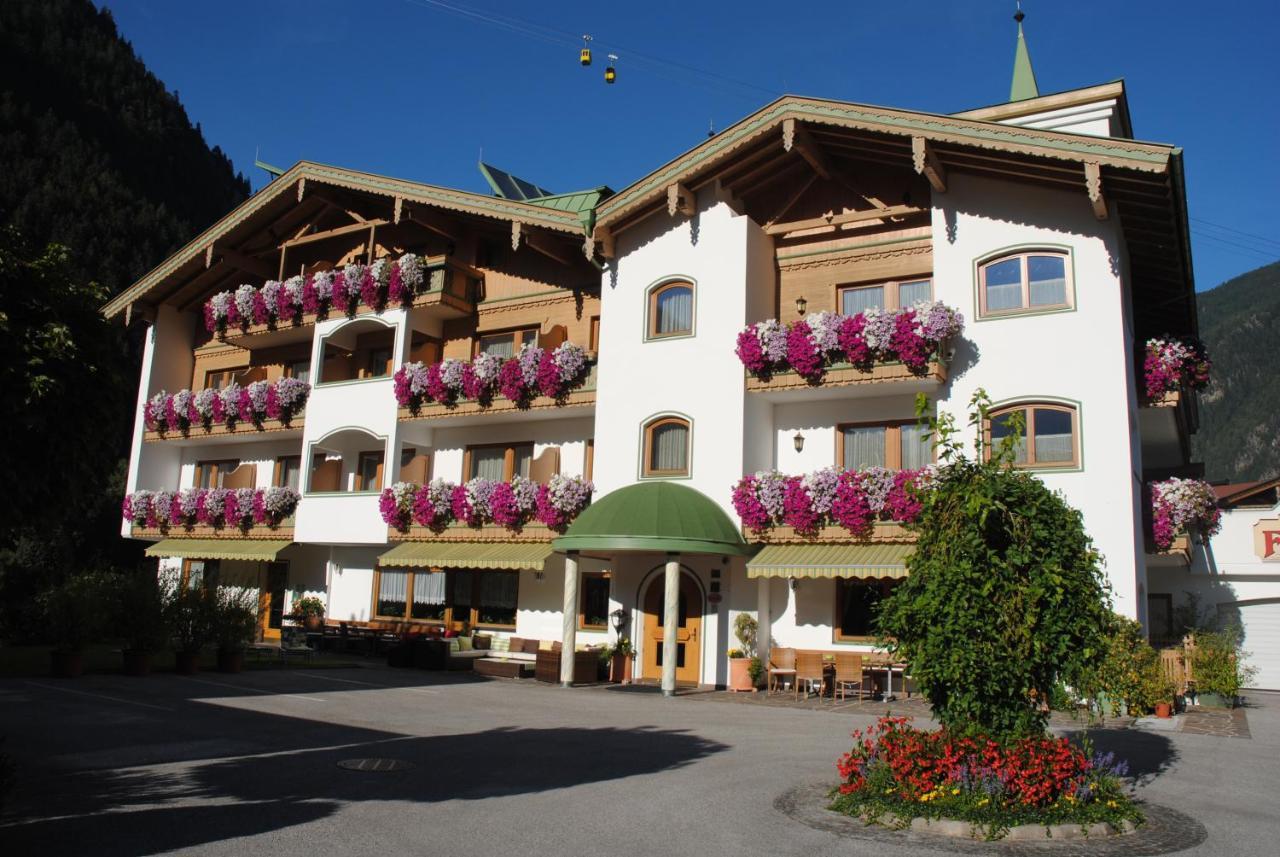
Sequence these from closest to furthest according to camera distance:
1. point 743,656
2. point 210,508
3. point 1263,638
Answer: point 743,656 < point 1263,638 < point 210,508

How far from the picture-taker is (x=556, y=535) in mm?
24781

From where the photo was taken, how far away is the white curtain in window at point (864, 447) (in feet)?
74.2

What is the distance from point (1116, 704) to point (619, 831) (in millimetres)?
12347

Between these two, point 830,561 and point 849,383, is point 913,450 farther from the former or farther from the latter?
point 830,561

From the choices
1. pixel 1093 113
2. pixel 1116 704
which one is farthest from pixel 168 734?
pixel 1093 113

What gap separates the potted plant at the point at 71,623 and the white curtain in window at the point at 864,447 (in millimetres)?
15392

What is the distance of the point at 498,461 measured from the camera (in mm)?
27984

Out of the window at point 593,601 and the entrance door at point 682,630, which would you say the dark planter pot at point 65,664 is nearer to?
the window at point 593,601

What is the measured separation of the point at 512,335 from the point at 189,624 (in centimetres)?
1102

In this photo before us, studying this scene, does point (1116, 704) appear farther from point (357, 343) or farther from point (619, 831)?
point (357, 343)

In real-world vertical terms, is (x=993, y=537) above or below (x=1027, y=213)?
below

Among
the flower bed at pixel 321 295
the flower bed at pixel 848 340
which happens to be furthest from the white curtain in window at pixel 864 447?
the flower bed at pixel 321 295

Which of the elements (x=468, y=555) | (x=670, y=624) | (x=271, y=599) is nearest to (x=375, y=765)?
(x=670, y=624)

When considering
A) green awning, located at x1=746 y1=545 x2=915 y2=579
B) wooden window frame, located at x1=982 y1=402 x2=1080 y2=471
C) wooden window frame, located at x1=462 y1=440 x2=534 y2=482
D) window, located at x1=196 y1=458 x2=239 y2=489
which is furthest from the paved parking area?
window, located at x1=196 y1=458 x2=239 y2=489
